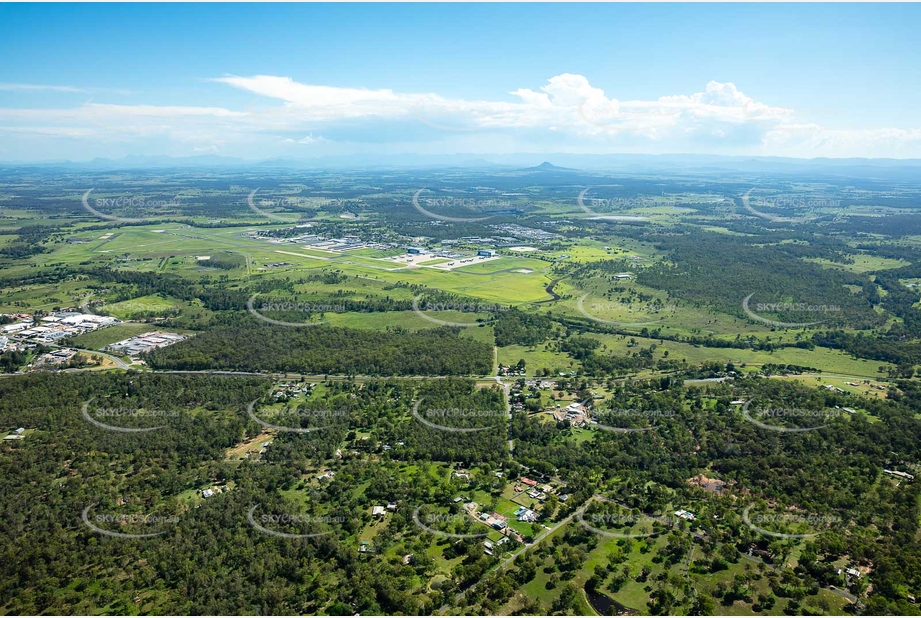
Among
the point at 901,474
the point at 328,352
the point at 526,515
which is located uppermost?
the point at 328,352

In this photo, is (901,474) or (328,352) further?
(328,352)

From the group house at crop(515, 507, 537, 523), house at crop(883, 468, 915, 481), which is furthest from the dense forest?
house at crop(883, 468, 915, 481)

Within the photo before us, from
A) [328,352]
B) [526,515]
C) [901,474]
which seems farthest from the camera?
Answer: [328,352]

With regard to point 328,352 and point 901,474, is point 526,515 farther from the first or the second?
point 328,352

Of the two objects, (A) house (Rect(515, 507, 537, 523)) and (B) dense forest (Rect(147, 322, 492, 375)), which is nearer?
(A) house (Rect(515, 507, 537, 523))

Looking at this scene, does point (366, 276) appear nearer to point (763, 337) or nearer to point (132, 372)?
point (132, 372)

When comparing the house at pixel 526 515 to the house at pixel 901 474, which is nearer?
the house at pixel 526 515

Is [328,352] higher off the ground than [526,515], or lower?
higher

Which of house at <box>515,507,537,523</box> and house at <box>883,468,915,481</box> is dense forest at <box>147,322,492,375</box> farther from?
house at <box>883,468,915,481</box>

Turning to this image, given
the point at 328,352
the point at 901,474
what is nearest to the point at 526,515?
the point at 901,474

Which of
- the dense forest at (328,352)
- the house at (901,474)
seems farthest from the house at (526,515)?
the house at (901,474)

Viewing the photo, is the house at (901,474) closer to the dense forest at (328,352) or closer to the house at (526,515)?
the house at (526,515)

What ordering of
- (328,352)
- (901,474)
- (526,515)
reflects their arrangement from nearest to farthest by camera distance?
(526,515), (901,474), (328,352)
